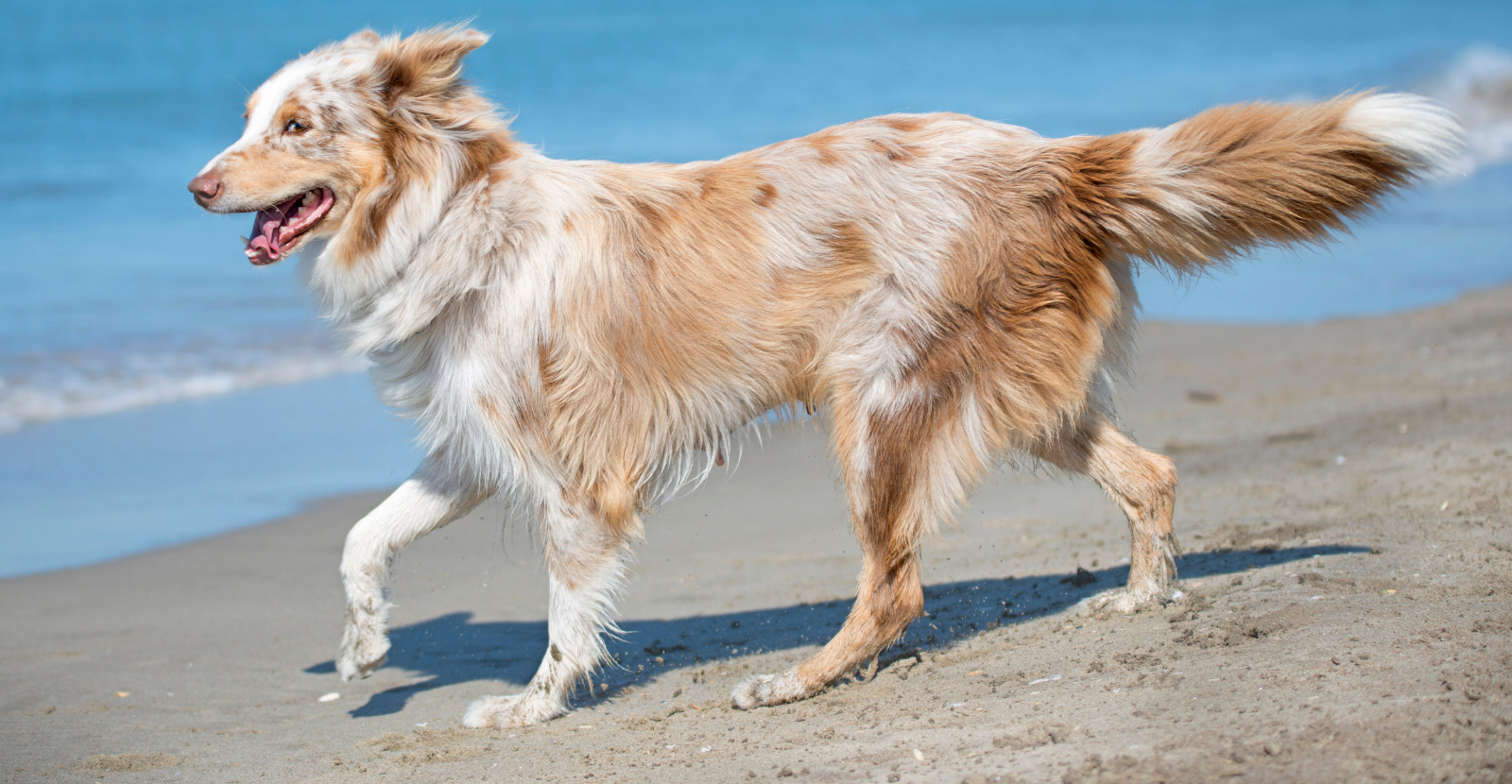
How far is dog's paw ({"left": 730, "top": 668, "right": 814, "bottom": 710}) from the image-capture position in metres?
3.52

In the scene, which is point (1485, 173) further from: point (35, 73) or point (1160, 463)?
point (35, 73)

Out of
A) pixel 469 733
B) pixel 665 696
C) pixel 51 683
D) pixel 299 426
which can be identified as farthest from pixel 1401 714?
pixel 299 426

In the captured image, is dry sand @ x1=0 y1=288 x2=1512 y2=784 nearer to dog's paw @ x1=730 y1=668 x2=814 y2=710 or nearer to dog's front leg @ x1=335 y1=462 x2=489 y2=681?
dog's paw @ x1=730 y1=668 x2=814 y2=710

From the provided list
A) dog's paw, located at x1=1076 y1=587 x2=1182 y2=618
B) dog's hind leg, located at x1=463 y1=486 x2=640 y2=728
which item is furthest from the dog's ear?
dog's paw, located at x1=1076 y1=587 x2=1182 y2=618

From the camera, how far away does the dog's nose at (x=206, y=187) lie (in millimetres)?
3357

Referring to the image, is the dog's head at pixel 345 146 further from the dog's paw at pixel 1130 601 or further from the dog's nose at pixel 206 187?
the dog's paw at pixel 1130 601

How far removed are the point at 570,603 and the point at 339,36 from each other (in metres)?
26.7

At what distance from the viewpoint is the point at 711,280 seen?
11.7 ft

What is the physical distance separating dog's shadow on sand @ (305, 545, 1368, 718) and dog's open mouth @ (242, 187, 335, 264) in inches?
61.0

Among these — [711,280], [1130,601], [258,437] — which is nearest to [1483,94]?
[1130,601]

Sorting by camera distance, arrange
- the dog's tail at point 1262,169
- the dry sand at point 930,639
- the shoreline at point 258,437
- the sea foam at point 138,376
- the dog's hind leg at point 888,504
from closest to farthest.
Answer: the dry sand at point 930,639, the dog's tail at point 1262,169, the dog's hind leg at point 888,504, the shoreline at point 258,437, the sea foam at point 138,376

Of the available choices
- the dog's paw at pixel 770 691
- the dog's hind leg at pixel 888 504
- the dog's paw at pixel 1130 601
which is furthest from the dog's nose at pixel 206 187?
the dog's paw at pixel 1130 601

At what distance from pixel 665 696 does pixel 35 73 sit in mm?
22617

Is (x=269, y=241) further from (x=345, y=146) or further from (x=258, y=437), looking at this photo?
(x=258, y=437)
